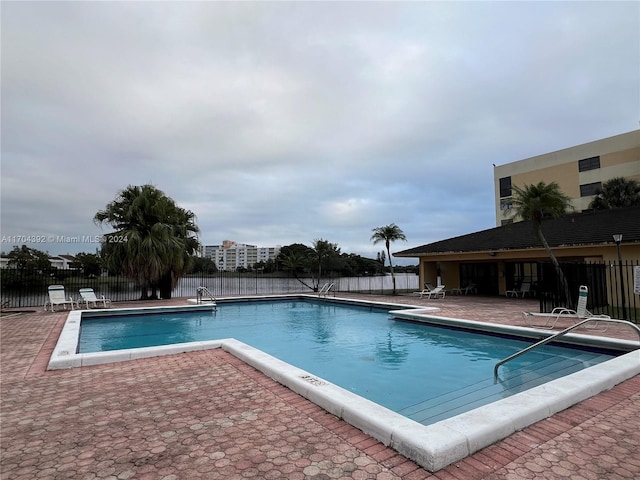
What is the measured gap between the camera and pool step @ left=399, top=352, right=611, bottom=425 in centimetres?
480

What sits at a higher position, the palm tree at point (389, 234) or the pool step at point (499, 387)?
the palm tree at point (389, 234)

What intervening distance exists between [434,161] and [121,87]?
48.8 feet

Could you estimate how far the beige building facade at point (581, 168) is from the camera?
33.4 meters

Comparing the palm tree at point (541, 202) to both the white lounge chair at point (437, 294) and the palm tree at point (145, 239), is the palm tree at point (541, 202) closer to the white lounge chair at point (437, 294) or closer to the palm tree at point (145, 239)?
the white lounge chair at point (437, 294)

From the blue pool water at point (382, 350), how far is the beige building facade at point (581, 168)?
27.1 m

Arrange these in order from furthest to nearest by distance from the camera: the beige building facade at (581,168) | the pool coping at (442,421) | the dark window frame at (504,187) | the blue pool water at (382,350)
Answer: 1. the dark window frame at (504,187)
2. the beige building facade at (581,168)
3. the blue pool water at (382,350)
4. the pool coping at (442,421)

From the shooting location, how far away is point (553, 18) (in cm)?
897

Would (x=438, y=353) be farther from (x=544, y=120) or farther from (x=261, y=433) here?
(x=544, y=120)

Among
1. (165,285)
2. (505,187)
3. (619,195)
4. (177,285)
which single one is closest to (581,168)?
(505,187)

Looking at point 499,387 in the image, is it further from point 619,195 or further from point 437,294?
point 619,195

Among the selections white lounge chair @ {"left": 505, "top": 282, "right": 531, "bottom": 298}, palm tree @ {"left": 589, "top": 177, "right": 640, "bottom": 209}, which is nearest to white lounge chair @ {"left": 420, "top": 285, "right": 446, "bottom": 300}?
white lounge chair @ {"left": 505, "top": 282, "right": 531, "bottom": 298}

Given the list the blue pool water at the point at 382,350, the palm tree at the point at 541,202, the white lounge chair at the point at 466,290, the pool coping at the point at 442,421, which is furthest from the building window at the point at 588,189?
the pool coping at the point at 442,421

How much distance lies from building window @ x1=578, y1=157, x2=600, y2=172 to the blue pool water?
33.5 metres

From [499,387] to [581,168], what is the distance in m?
40.3
